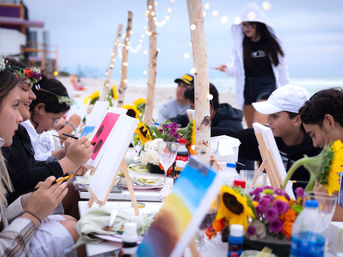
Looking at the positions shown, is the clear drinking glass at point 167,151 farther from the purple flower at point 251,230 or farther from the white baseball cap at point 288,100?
the purple flower at point 251,230

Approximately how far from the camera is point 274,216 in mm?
1272

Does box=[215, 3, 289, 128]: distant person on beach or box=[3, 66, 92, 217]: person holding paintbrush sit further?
box=[215, 3, 289, 128]: distant person on beach

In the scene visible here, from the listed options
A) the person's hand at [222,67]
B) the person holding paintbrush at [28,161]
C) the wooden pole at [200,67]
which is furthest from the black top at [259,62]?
the person holding paintbrush at [28,161]

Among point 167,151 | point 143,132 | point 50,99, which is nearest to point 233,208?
point 167,151

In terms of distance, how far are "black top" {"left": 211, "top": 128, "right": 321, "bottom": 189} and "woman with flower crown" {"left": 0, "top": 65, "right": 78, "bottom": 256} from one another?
140 cm

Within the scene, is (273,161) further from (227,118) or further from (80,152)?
(227,118)

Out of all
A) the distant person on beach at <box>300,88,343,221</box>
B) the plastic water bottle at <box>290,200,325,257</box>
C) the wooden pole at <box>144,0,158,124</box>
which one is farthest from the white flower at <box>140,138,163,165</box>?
the wooden pole at <box>144,0,158,124</box>

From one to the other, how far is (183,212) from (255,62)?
393 cm

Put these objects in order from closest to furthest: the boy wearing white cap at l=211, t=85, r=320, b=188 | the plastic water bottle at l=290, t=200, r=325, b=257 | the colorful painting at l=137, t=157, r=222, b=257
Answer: the colorful painting at l=137, t=157, r=222, b=257 < the plastic water bottle at l=290, t=200, r=325, b=257 < the boy wearing white cap at l=211, t=85, r=320, b=188

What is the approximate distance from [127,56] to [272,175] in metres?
4.19

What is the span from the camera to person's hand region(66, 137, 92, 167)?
7.50 feet

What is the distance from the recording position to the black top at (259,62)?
475cm

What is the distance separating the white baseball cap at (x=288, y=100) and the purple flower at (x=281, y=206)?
1688 millimetres

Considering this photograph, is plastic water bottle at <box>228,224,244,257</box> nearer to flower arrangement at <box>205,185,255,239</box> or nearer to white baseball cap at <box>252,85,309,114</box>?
flower arrangement at <box>205,185,255,239</box>
